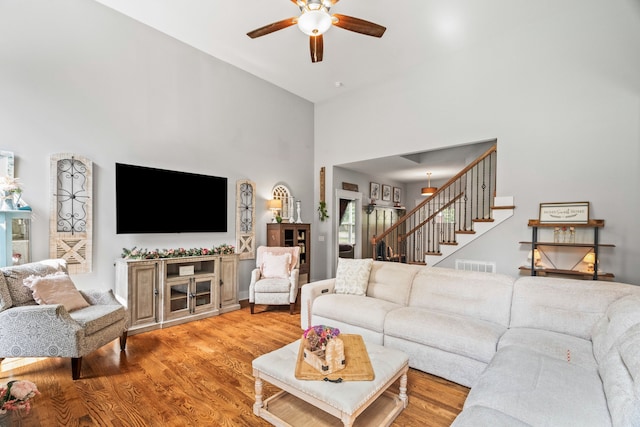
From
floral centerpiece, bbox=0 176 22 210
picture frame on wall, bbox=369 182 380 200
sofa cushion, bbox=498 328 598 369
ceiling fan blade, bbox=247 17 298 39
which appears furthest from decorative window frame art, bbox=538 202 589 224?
floral centerpiece, bbox=0 176 22 210

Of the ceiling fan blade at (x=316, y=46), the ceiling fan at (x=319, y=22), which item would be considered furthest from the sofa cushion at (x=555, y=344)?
the ceiling fan blade at (x=316, y=46)

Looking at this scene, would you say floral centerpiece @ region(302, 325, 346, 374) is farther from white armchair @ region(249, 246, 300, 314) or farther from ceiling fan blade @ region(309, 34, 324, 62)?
ceiling fan blade @ region(309, 34, 324, 62)

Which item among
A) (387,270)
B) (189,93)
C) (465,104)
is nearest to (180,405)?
(387,270)

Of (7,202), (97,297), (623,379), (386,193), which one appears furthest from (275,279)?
(386,193)

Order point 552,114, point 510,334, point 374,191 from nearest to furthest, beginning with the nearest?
point 510,334, point 552,114, point 374,191

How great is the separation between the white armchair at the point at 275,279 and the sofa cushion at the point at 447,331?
6.27 feet

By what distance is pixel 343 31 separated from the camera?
13.2 ft

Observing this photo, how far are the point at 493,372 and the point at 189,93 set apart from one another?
16.0 feet

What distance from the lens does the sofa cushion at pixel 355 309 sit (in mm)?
2920

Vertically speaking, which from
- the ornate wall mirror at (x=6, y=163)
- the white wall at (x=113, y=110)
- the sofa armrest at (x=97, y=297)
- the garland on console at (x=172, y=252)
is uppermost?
the white wall at (x=113, y=110)

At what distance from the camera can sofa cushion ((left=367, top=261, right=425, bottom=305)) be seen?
327cm

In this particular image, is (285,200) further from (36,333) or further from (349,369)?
A: (349,369)

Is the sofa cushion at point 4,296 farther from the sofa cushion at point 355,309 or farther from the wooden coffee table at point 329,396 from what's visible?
the sofa cushion at point 355,309

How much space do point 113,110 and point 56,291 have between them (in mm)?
2253
